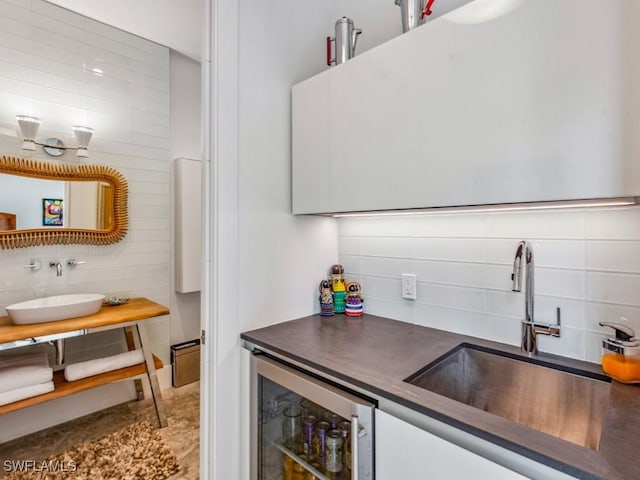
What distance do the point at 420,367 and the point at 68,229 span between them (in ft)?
7.67

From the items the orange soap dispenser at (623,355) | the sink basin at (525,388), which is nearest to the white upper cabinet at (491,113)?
the orange soap dispenser at (623,355)

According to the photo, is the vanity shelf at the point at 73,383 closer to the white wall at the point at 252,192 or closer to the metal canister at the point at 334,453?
the white wall at the point at 252,192

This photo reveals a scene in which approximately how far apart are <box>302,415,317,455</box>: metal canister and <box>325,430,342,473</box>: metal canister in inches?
3.6

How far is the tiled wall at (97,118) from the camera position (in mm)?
1988

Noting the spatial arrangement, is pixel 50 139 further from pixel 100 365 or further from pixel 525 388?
pixel 525 388

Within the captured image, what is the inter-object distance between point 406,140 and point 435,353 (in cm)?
71

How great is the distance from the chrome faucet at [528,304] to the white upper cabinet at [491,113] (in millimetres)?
271

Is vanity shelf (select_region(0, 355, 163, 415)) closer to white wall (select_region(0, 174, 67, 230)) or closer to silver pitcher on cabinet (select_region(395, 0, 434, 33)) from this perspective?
white wall (select_region(0, 174, 67, 230))

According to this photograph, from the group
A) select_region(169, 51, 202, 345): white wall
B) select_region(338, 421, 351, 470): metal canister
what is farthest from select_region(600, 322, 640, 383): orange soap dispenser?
select_region(169, 51, 202, 345): white wall

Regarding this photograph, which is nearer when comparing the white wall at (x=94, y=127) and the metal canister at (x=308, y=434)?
the metal canister at (x=308, y=434)

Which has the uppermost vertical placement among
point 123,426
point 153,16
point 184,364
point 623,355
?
point 153,16

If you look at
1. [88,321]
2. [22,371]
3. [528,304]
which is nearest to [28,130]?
[88,321]

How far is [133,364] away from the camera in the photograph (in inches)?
85.4

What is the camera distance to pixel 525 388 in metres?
1.04
